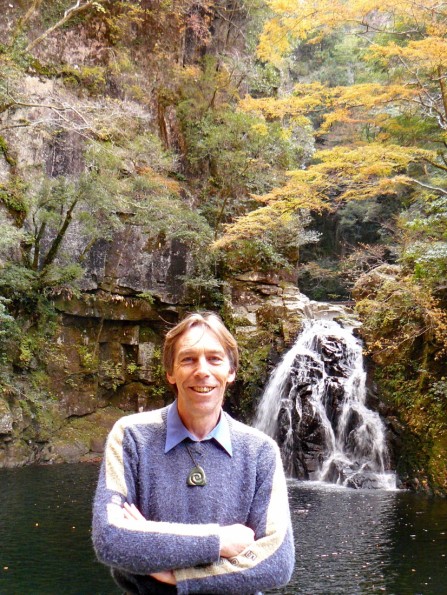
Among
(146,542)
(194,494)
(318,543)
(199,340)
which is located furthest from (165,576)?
(318,543)

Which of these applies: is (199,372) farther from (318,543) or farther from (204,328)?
(318,543)

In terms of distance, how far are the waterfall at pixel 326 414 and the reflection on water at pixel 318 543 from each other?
44.6 inches

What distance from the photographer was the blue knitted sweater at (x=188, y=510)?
1450mm

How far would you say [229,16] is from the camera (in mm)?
17391

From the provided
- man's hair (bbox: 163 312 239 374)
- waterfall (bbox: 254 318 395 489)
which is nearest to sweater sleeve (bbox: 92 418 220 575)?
man's hair (bbox: 163 312 239 374)

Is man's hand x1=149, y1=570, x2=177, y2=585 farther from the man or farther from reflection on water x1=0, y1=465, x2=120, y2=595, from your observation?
reflection on water x1=0, y1=465, x2=120, y2=595

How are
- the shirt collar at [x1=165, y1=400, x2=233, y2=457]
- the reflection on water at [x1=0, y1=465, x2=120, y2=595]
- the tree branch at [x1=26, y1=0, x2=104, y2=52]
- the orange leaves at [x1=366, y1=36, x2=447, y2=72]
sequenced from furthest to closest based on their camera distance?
1. the tree branch at [x1=26, y1=0, x2=104, y2=52]
2. the orange leaves at [x1=366, y1=36, x2=447, y2=72]
3. the reflection on water at [x1=0, y1=465, x2=120, y2=595]
4. the shirt collar at [x1=165, y1=400, x2=233, y2=457]

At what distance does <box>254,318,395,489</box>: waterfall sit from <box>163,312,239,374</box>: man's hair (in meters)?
8.41

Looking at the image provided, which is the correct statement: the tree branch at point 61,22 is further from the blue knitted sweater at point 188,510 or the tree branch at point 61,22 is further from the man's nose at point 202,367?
the blue knitted sweater at point 188,510

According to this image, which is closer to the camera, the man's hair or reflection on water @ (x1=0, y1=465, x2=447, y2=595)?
the man's hair

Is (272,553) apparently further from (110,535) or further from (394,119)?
(394,119)

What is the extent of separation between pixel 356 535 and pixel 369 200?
15788mm

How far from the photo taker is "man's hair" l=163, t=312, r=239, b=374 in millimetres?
1675

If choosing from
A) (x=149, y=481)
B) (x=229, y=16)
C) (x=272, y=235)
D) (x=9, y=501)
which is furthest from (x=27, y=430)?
(x=229, y=16)
